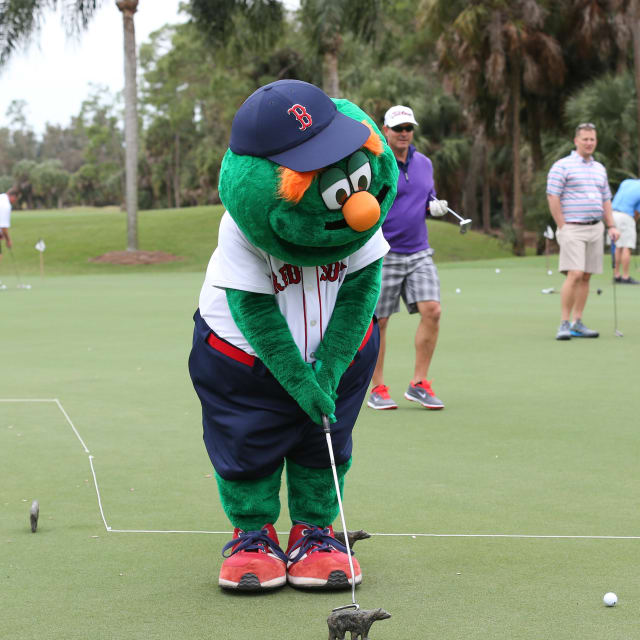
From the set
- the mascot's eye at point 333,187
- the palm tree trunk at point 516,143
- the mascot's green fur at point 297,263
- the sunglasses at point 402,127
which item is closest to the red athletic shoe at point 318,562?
the mascot's green fur at point 297,263

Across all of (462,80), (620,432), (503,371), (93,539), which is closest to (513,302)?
(503,371)

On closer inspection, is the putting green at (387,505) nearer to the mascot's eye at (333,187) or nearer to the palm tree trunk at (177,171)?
the mascot's eye at (333,187)

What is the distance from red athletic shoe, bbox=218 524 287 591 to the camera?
12.0ft

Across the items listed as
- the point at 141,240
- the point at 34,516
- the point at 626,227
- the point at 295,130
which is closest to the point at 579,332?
the point at 626,227

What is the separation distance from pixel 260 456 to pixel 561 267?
7797mm

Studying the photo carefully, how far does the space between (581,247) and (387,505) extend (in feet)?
Result: 21.9

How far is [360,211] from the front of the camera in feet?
11.2

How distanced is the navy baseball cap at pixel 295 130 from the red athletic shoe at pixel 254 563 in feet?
4.37

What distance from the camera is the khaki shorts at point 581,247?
10891 millimetres

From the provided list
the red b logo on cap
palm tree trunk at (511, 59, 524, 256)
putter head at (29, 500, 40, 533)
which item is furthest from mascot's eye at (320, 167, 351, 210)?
palm tree trunk at (511, 59, 524, 256)

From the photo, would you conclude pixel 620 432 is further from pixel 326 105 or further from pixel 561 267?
pixel 561 267

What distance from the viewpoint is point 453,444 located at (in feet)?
20.4

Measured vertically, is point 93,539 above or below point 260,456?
below

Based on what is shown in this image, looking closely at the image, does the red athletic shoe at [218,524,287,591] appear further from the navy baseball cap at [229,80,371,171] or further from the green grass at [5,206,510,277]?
the green grass at [5,206,510,277]
